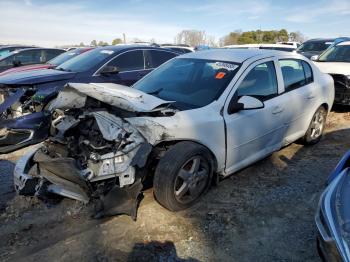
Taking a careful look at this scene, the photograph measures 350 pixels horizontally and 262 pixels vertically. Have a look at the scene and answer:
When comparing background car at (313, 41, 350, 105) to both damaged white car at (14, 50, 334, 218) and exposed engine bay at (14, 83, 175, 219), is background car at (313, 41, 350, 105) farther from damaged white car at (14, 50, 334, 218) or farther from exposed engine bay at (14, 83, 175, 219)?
exposed engine bay at (14, 83, 175, 219)

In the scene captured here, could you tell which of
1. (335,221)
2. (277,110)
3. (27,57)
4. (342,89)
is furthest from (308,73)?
(27,57)

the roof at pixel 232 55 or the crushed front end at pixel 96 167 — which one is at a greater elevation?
the roof at pixel 232 55

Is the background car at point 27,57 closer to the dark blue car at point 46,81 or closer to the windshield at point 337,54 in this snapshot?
the dark blue car at point 46,81

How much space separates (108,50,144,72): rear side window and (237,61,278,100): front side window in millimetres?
3657

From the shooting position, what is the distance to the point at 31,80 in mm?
6191

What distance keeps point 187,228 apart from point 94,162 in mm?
1108

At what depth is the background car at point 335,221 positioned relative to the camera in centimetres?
208

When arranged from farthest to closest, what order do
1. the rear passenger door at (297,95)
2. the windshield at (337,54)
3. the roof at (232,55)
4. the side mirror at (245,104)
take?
the windshield at (337,54)
the rear passenger door at (297,95)
the roof at (232,55)
the side mirror at (245,104)

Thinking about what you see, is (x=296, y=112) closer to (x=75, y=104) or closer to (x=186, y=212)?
(x=186, y=212)

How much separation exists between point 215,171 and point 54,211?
1.81m

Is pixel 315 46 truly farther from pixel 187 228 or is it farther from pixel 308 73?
pixel 187 228

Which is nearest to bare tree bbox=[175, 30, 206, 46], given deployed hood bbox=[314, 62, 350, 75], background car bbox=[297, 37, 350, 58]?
background car bbox=[297, 37, 350, 58]

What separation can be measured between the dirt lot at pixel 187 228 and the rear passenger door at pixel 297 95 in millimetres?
837

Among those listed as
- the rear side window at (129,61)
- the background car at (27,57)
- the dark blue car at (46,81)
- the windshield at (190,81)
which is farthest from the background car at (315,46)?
the windshield at (190,81)
